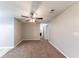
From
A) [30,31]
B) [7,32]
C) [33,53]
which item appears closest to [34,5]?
[33,53]

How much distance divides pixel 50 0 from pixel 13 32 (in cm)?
430

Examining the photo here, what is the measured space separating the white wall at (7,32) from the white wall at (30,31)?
16.5ft

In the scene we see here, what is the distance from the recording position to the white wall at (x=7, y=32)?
652 centimetres

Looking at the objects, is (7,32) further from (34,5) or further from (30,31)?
(30,31)

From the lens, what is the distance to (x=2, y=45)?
652 centimetres

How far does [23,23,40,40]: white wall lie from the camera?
11.6 m

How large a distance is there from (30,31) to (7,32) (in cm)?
525

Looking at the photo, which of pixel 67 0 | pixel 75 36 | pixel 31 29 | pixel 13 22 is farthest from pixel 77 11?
pixel 31 29

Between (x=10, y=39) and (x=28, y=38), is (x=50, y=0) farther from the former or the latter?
(x=28, y=38)

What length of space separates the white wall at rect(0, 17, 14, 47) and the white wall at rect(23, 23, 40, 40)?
16.5 ft

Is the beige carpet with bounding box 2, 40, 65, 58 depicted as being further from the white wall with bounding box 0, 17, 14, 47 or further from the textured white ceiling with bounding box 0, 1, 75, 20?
the textured white ceiling with bounding box 0, 1, 75, 20

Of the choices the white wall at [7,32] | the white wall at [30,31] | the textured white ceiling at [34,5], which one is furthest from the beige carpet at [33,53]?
the white wall at [30,31]

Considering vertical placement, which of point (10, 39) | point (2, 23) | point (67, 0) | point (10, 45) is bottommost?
point (10, 45)

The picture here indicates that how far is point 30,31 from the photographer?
1170 cm
